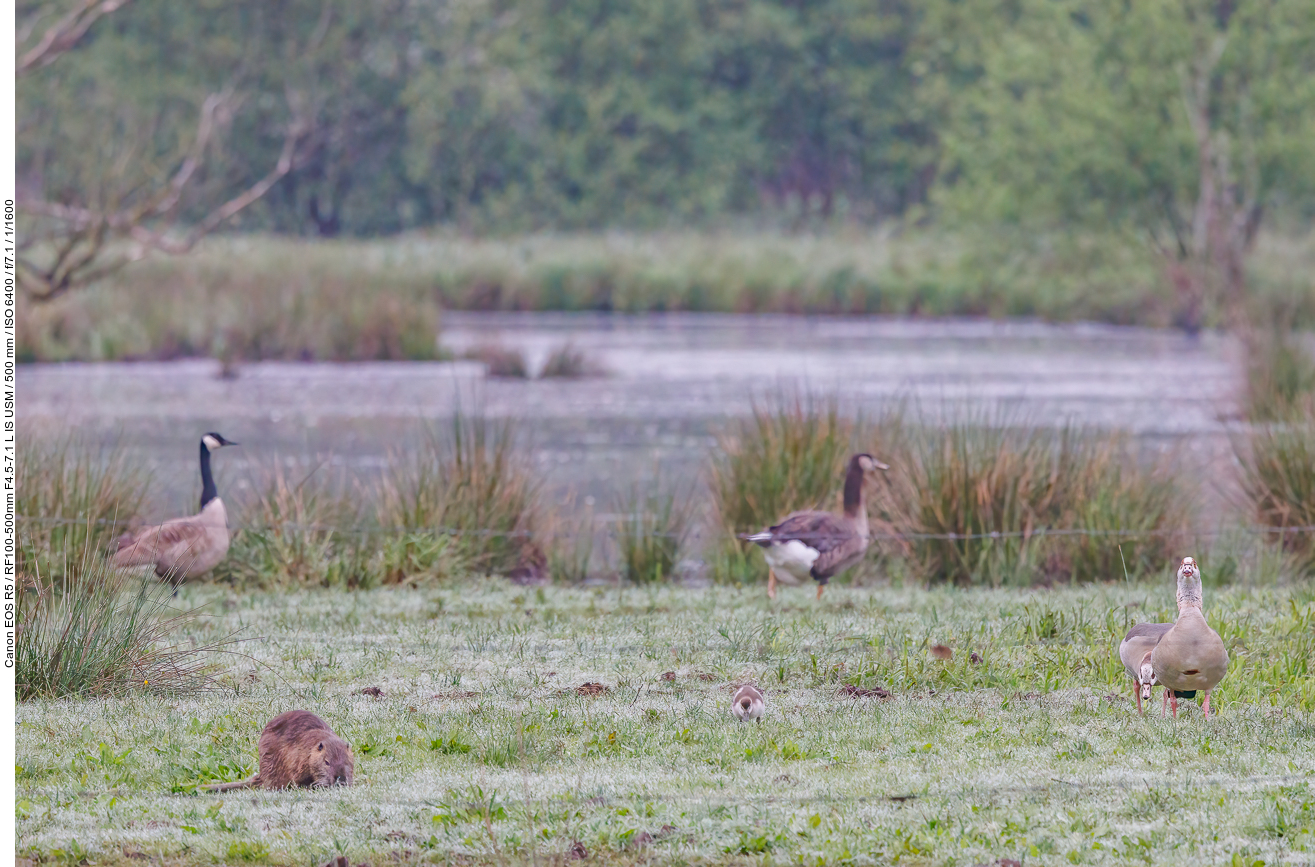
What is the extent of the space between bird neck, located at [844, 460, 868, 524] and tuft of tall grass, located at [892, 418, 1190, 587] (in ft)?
1.91

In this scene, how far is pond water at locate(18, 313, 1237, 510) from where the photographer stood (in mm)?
18250

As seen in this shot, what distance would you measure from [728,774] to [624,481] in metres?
10.6

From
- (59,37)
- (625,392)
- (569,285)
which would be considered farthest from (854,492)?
(569,285)

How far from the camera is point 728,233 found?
158 feet

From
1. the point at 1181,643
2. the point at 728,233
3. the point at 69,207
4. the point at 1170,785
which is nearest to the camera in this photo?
the point at 1170,785

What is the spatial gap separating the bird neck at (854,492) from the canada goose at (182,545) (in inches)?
129

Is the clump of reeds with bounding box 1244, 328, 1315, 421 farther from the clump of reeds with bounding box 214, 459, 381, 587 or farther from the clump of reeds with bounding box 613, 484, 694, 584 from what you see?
the clump of reeds with bounding box 214, 459, 381, 587

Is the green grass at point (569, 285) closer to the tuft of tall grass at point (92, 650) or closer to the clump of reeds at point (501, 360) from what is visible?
the clump of reeds at point (501, 360)

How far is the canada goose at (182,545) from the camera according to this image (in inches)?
376

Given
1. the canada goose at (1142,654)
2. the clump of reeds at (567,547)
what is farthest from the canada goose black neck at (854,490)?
the canada goose at (1142,654)

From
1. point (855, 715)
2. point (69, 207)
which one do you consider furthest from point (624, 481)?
point (855, 715)

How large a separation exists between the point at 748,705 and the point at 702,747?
34 cm

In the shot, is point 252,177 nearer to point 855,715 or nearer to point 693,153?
point 693,153

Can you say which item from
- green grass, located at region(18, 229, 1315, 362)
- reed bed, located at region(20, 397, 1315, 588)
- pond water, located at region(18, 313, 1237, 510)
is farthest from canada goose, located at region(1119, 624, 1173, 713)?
green grass, located at region(18, 229, 1315, 362)
